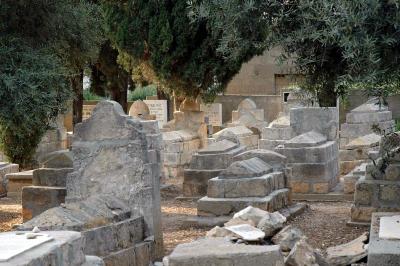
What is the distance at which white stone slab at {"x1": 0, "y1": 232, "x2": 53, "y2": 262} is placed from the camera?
4758 millimetres

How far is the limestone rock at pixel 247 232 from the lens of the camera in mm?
7191

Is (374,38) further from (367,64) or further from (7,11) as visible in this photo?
(7,11)

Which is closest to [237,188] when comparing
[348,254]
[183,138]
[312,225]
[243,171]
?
[243,171]

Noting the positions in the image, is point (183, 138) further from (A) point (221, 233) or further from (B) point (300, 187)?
(A) point (221, 233)

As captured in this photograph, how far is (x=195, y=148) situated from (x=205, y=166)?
16.5ft

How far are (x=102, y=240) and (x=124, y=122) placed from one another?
1.89 metres

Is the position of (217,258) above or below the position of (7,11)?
below

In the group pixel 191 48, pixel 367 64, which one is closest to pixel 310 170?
pixel 191 48

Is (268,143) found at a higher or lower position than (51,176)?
higher

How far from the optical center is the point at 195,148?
751 inches

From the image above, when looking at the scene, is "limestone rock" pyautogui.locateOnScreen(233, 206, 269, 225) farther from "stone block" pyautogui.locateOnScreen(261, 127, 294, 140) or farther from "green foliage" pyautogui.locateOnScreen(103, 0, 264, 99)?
"stone block" pyautogui.locateOnScreen(261, 127, 294, 140)

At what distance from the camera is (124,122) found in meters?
8.96

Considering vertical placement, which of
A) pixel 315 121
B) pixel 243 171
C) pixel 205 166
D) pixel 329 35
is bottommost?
pixel 205 166

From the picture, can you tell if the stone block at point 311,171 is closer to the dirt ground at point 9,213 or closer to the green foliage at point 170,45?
the green foliage at point 170,45
